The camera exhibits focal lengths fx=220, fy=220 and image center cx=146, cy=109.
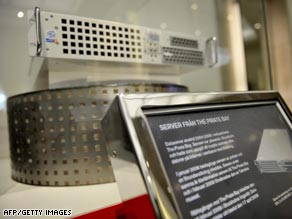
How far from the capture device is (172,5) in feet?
4.04

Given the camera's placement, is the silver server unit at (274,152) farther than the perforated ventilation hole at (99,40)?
No

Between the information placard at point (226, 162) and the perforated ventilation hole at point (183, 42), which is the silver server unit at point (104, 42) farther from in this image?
the information placard at point (226, 162)

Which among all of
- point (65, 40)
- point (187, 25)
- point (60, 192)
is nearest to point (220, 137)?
point (60, 192)

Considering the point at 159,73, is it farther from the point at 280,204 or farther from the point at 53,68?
the point at 280,204

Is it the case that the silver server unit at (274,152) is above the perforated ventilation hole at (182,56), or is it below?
below

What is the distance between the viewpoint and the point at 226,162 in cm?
38

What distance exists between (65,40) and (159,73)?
19.3 inches

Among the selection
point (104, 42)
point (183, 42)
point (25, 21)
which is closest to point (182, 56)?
point (183, 42)

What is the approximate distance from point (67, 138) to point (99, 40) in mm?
372

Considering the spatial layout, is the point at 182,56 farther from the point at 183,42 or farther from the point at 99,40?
the point at 99,40

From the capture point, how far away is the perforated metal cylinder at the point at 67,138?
59cm

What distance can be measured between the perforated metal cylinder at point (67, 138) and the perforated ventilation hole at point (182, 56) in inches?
16.6
